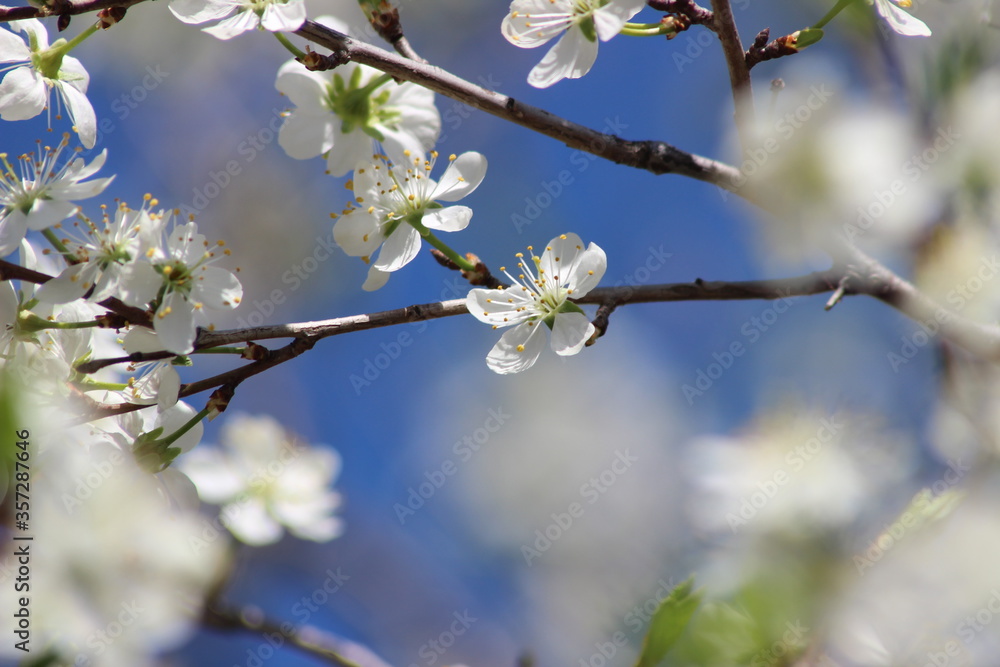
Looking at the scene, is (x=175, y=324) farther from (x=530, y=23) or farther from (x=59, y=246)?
(x=530, y=23)

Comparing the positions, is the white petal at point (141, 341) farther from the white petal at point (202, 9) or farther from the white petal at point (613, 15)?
the white petal at point (613, 15)

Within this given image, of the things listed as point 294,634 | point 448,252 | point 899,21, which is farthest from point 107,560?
point 899,21

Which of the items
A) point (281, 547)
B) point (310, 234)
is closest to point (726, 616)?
point (281, 547)

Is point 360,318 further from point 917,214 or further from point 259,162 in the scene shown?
point 259,162

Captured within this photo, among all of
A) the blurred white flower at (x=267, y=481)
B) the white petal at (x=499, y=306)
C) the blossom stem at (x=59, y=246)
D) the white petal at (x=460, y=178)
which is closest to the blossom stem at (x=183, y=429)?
the blossom stem at (x=59, y=246)

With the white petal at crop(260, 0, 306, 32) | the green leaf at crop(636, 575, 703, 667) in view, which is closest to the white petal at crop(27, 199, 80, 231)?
the white petal at crop(260, 0, 306, 32)

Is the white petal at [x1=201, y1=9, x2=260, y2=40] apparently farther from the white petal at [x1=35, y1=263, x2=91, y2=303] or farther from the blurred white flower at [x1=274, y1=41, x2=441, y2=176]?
the white petal at [x1=35, y1=263, x2=91, y2=303]
